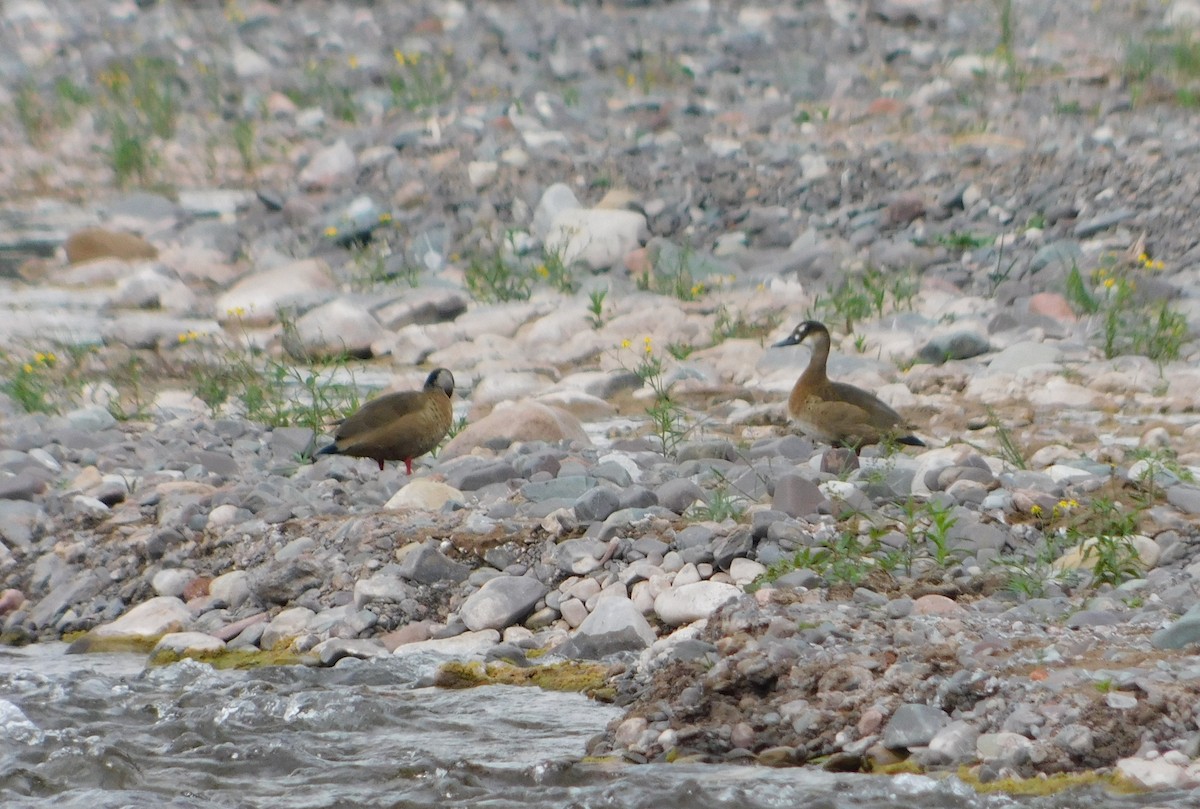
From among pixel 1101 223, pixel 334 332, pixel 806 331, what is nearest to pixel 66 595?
pixel 806 331

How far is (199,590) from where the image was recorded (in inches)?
222

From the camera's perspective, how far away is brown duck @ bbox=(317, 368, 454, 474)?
657 cm

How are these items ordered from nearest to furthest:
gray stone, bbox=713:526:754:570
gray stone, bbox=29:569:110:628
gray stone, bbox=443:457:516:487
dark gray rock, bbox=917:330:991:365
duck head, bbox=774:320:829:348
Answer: gray stone, bbox=713:526:754:570, gray stone, bbox=29:569:110:628, gray stone, bbox=443:457:516:487, duck head, bbox=774:320:829:348, dark gray rock, bbox=917:330:991:365

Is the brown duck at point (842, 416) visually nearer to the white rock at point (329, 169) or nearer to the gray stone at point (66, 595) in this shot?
the gray stone at point (66, 595)

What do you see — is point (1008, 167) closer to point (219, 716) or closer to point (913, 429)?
point (913, 429)

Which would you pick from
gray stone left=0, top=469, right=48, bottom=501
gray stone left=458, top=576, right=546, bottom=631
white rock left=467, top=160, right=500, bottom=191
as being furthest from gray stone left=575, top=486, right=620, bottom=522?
white rock left=467, top=160, right=500, bottom=191

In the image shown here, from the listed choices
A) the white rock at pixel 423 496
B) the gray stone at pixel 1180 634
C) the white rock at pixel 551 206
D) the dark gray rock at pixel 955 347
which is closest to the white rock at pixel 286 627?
the white rock at pixel 423 496

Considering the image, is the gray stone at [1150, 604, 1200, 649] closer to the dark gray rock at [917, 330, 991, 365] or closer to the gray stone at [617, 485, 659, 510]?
the gray stone at [617, 485, 659, 510]

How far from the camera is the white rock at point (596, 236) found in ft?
34.6

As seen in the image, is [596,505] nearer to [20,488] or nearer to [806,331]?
[806,331]

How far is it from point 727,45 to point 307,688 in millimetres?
12673

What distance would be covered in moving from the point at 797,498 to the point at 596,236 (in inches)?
205

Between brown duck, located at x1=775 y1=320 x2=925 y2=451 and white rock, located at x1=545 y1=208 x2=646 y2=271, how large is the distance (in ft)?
12.6

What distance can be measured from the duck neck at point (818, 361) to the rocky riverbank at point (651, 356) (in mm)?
282
